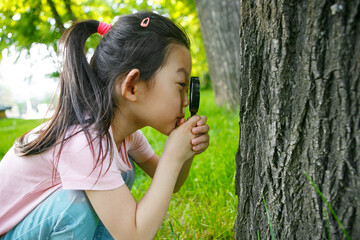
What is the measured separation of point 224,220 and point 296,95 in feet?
2.89

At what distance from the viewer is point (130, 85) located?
51.9 inches

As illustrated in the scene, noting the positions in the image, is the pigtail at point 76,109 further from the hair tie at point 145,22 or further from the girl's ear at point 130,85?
the hair tie at point 145,22

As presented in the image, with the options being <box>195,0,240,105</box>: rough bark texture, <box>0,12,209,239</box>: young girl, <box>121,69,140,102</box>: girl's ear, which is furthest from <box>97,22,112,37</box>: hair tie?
<box>195,0,240,105</box>: rough bark texture

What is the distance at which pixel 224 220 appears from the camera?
1.56 metres

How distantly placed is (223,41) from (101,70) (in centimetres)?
310

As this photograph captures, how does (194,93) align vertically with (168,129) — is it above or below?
above

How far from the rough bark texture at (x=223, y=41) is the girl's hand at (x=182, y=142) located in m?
2.95

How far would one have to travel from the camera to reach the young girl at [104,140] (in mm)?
1155

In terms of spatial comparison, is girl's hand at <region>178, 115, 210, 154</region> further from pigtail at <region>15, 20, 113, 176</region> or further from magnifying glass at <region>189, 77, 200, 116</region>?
pigtail at <region>15, 20, 113, 176</region>

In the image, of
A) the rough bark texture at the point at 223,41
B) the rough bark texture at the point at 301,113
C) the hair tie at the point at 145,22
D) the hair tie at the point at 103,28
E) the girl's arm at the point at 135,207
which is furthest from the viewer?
the rough bark texture at the point at 223,41

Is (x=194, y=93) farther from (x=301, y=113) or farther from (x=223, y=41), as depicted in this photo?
(x=223, y=41)

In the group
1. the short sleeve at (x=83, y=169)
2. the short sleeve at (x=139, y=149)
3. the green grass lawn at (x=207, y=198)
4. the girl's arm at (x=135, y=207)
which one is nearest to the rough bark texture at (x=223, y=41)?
the green grass lawn at (x=207, y=198)

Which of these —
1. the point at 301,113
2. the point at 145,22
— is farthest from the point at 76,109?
the point at 301,113

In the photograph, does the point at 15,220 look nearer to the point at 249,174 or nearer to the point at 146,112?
the point at 146,112
